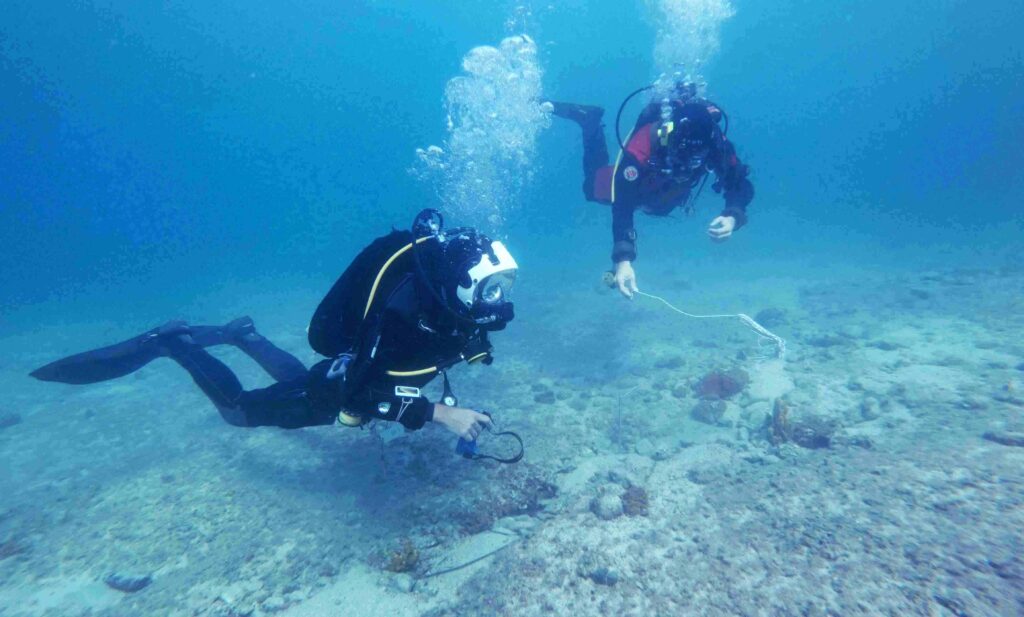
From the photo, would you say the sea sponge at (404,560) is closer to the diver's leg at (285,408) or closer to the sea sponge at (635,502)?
the diver's leg at (285,408)

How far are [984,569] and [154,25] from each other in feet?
206

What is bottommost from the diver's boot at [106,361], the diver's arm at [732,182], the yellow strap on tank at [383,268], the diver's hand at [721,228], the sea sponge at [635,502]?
the sea sponge at [635,502]

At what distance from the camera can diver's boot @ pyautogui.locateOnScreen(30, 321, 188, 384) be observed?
6.16 meters

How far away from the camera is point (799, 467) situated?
4.84 m

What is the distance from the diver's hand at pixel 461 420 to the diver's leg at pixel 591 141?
20.5 feet

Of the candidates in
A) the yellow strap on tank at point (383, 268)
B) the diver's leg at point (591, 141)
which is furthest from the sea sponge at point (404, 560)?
the diver's leg at point (591, 141)

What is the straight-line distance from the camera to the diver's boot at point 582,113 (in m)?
9.98

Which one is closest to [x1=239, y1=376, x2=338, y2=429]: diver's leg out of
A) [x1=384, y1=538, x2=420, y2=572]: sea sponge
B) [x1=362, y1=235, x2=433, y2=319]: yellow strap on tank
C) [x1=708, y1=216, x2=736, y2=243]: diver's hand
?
[x1=384, y1=538, x2=420, y2=572]: sea sponge

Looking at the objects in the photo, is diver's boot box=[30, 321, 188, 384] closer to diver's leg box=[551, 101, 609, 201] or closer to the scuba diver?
the scuba diver

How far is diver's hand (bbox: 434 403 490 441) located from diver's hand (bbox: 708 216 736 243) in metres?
3.81

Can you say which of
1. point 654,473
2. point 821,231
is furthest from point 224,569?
point 821,231

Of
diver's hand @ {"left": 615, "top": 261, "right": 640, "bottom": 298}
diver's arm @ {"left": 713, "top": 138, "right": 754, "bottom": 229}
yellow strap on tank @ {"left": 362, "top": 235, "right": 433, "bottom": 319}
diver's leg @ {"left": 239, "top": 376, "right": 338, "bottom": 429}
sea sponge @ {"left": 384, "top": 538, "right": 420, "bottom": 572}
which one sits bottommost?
sea sponge @ {"left": 384, "top": 538, "right": 420, "bottom": 572}

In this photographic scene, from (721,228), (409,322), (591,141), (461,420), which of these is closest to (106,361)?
(409,322)

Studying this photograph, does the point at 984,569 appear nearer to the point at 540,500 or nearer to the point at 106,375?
the point at 540,500
